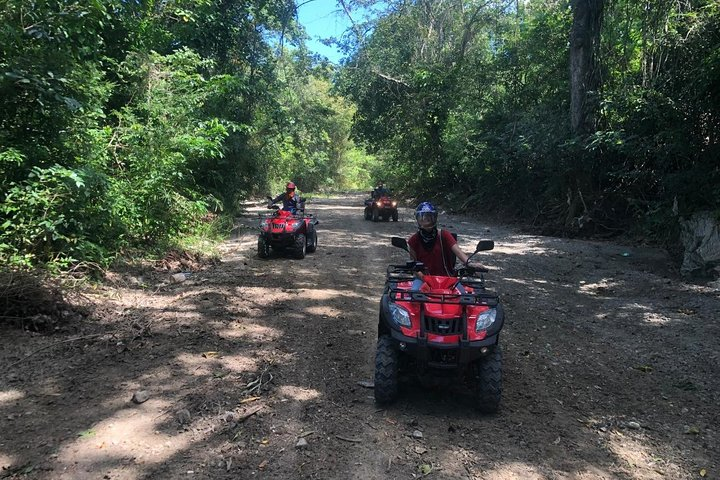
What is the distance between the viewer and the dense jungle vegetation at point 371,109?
6539 mm

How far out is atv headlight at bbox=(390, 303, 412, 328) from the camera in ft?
13.4

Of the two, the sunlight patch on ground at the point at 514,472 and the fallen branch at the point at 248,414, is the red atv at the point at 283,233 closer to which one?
the fallen branch at the point at 248,414

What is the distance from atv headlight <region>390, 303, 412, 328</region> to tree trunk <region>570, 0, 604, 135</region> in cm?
1307

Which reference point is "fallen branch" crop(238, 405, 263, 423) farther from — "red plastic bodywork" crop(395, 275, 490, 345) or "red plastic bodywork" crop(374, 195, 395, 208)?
"red plastic bodywork" crop(374, 195, 395, 208)

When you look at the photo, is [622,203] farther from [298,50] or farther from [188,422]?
[298,50]

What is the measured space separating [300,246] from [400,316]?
6.95 m

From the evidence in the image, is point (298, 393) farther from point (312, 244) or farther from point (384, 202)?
point (384, 202)

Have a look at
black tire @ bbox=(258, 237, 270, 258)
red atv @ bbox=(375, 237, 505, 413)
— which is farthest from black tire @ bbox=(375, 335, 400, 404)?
black tire @ bbox=(258, 237, 270, 258)

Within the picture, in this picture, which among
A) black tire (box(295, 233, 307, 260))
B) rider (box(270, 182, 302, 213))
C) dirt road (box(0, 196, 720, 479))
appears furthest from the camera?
rider (box(270, 182, 302, 213))

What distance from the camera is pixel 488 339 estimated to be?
3.99 m

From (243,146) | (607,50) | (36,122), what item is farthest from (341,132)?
(36,122)

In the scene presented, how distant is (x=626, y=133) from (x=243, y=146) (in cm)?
1261

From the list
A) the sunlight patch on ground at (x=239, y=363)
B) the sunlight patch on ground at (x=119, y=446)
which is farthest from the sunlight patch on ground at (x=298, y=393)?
the sunlight patch on ground at (x=119, y=446)

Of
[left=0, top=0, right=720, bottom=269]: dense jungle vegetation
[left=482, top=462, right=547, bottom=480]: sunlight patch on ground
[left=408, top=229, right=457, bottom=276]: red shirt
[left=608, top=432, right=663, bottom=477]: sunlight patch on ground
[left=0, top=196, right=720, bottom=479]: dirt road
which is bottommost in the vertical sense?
[left=608, top=432, right=663, bottom=477]: sunlight patch on ground
